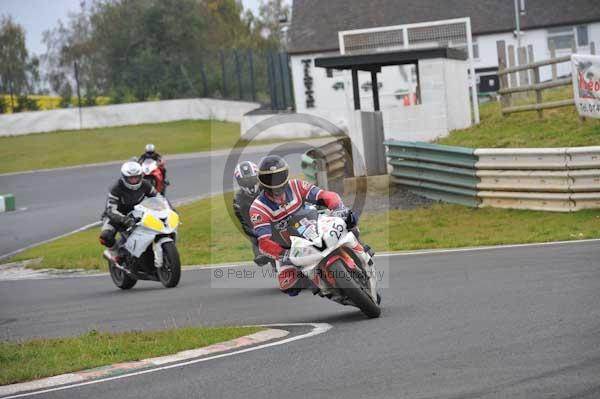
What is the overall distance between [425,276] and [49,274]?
32.1 feet

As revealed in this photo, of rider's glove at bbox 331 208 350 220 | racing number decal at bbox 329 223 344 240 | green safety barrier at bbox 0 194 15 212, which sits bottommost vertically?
green safety barrier at bbox 0 194 15 212

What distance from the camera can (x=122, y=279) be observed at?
16281 millimetres

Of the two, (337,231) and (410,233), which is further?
(410,233)

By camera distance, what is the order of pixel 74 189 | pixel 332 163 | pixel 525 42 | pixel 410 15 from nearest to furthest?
pixel 332 163 < pixel 74 189 < pixel 525 42 < pixel 410 15

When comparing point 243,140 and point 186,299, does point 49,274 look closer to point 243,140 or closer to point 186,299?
point 186,299

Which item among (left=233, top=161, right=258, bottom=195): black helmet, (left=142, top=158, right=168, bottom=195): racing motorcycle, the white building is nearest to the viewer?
(left=233, top=161, right=258, bottom=195): black helmet

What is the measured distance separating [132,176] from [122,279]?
180 centimetres

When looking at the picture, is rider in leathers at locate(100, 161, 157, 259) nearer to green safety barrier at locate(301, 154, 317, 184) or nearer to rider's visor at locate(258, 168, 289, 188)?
rider's visor at locate(258, 168, 289, 188)

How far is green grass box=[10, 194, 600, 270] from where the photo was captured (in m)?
16.6

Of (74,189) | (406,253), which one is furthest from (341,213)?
(74,189)

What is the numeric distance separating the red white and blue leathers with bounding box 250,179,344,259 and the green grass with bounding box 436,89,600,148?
10.3 metres

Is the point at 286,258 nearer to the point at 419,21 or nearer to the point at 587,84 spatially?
the point at 587,84

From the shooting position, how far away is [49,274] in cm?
2041

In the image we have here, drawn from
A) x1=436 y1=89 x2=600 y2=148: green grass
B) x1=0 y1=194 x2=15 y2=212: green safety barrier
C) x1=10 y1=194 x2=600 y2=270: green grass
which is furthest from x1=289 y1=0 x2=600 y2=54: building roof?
x1=10 y1=194 x2=600 y2=270: green grass
